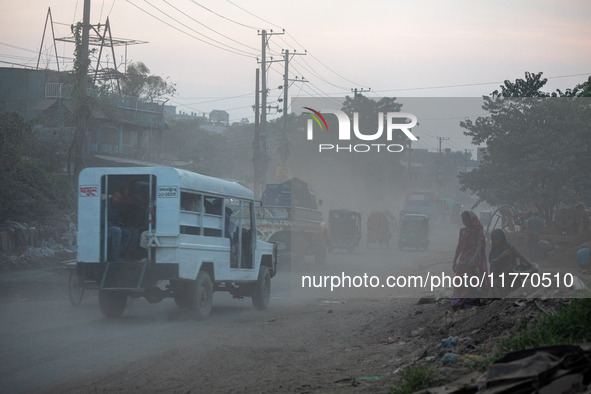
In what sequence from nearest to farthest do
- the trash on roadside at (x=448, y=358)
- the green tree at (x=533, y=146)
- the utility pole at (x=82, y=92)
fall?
the trash on roadside at (x=448, y=358) → the utility pole at (x=82, y=92) → the green tree at (x=533, y=146)

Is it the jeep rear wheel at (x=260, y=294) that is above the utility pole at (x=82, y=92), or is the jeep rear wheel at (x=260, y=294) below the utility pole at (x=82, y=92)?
below

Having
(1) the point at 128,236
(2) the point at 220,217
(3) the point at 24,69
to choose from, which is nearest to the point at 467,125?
(2) the point at 220,217

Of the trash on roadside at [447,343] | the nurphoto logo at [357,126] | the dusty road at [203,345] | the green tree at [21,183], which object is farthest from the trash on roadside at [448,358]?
the green tree at [21,183]

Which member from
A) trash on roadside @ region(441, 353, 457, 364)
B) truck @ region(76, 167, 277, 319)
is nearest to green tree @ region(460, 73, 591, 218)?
truck @ region(76, 167, 277, 319)

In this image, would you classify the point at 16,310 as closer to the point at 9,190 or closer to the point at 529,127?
the point at 9,190

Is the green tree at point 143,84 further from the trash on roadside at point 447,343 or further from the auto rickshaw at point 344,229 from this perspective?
the trash on roadside at point 447,343

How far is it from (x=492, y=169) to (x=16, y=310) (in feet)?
55.3

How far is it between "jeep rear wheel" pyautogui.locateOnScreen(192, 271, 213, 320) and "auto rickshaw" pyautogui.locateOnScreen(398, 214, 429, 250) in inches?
964

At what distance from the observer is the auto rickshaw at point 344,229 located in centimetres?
3206

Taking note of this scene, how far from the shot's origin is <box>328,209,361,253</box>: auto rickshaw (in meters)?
32.1

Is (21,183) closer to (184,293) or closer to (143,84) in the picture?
(184,293)

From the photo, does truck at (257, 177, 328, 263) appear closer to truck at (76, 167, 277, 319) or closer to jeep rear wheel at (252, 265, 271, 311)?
jeep rear wheel at (252, 265, 271, 311)

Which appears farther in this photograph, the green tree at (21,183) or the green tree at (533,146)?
the green tree at (533,146)

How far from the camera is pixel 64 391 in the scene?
6.39m
